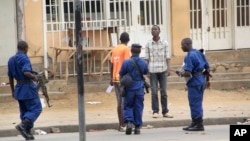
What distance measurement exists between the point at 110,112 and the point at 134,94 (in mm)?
2490

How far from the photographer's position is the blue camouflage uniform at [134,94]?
468 inches

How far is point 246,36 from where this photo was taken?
18953mm

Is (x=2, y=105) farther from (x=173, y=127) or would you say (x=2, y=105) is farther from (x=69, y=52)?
(x=173, y=127)

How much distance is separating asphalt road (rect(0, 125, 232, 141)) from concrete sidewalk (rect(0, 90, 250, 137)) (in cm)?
28

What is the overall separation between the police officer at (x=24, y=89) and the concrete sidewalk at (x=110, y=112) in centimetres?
133

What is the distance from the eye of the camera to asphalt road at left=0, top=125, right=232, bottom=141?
11461 mm

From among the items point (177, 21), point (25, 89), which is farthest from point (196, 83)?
point (177, 21)

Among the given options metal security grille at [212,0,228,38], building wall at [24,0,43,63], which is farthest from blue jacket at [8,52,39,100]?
metal security grille at [212,0,228,38]

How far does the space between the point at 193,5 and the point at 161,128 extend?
6.33 meters

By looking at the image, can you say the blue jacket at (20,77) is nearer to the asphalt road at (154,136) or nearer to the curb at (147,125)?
the asphalt road at (154,136)

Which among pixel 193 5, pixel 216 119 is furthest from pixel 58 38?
pixel 216 119

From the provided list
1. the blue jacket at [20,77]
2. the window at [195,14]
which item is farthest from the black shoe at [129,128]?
the window at [195,14]

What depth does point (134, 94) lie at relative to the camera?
11.9 m

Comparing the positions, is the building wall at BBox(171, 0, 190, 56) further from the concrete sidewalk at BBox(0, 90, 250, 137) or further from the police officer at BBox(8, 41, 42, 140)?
the police officer at BBox(8, 41, 42, 140)
